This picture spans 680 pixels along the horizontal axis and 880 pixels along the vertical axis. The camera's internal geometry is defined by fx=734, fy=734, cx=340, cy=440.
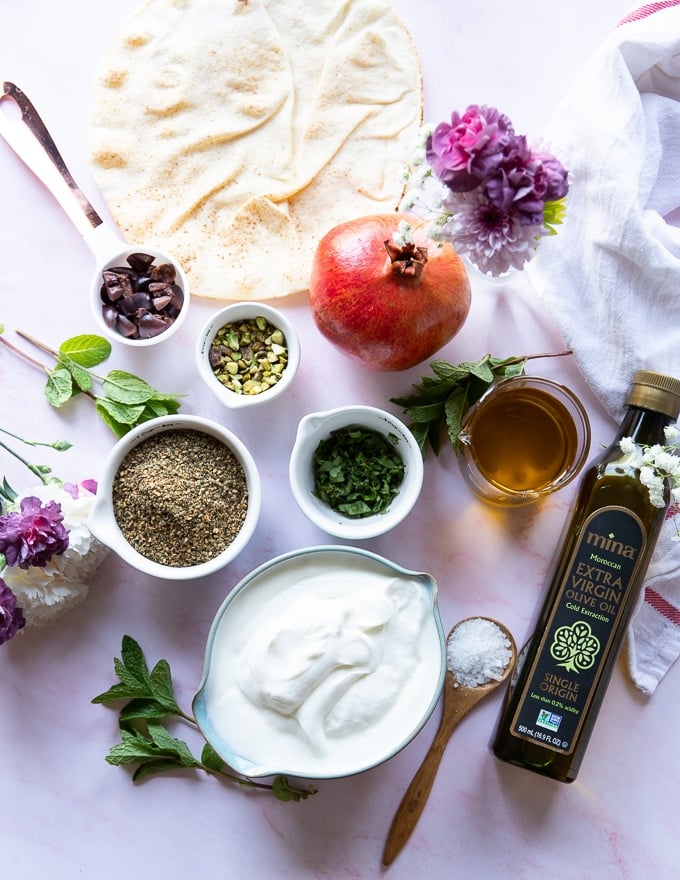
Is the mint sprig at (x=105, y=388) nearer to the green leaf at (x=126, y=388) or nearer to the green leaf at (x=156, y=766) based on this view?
the green leaf at (x=126, y=388)

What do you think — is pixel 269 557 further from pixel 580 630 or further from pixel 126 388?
pixel 580 630

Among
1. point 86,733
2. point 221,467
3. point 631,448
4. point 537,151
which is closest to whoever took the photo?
point 537,151

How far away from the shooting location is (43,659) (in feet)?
4.60

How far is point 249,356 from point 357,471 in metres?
0.28

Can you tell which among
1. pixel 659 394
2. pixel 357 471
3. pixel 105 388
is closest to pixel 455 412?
pixel 357 471

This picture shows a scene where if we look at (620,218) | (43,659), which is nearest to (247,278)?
(620,218)

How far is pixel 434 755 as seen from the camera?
1376 mm

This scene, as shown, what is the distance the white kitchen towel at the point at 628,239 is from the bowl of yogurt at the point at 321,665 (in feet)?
1.52

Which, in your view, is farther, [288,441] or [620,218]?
[288,441]

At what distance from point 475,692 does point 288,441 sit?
58cm

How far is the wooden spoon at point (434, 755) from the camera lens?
1.36 metres

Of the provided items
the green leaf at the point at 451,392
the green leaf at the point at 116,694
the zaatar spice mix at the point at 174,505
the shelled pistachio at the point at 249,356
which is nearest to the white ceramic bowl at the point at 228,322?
the shelled pistachio at the point at 249,356

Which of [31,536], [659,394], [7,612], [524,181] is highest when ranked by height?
[524,181]

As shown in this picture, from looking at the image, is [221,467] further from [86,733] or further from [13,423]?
[86,733]
